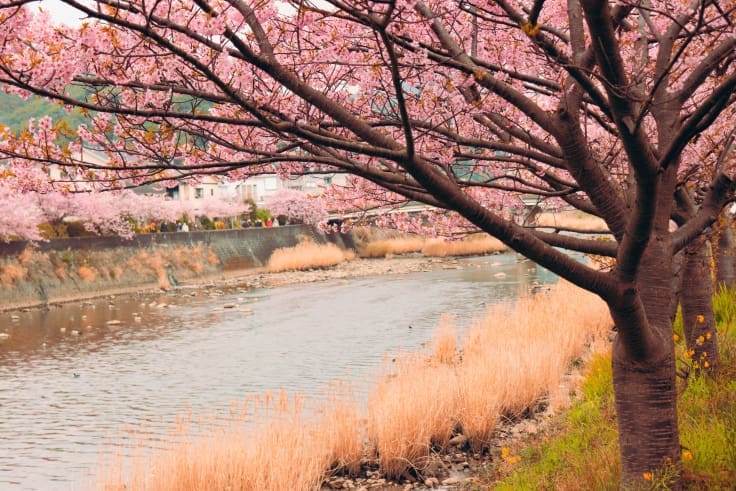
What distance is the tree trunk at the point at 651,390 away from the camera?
4844 millimetres

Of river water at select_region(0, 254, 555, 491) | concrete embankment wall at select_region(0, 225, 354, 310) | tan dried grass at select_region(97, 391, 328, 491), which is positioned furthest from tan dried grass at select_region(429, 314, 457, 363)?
concrete embankment wall at select_region(0, 225, 354, 310)

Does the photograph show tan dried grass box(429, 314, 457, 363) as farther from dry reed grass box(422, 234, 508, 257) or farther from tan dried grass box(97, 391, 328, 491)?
dry reed grass box(422, 234, 508, 257)

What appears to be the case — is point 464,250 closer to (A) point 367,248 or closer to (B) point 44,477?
(A) point 367,248

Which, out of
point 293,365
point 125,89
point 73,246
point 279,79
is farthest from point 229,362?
point 73,246

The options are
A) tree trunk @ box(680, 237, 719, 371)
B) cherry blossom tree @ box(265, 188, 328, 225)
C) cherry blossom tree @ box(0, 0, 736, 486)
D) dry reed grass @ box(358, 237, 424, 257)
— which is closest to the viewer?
cherry blossom tree @ box(0, 0, 736, 486)

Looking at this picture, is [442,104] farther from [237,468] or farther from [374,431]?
[374,431]

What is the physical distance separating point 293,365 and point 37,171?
1101 centimetres

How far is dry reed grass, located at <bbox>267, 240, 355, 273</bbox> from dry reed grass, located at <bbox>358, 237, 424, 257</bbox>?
502cm

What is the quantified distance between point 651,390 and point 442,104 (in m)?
3.16

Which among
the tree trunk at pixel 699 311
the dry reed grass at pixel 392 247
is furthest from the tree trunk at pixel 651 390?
the dry reed grass at pixel 392 247

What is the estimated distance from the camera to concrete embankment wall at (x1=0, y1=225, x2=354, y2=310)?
31.3m

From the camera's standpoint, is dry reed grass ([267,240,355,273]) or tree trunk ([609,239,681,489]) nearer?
tree trunk ([609,239,681,489])

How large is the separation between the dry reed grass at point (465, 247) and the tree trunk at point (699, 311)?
129 feet

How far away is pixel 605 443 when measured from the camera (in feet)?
22.8
